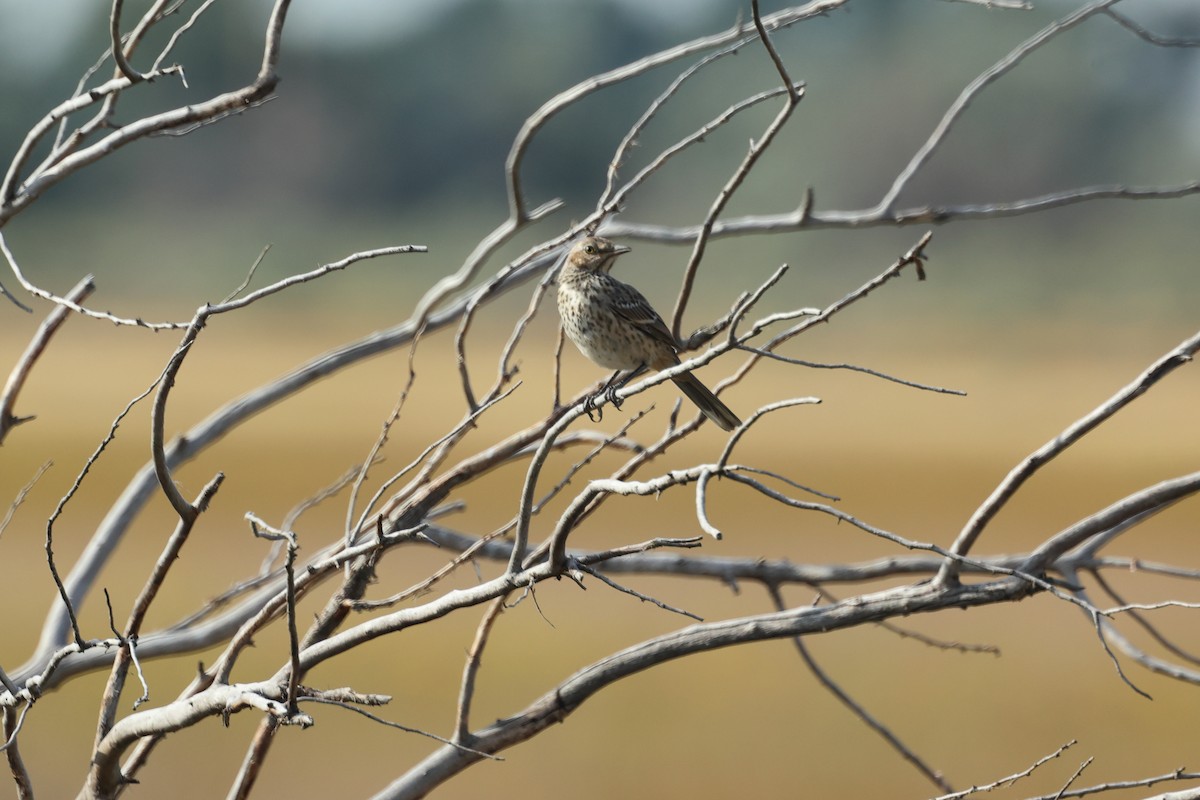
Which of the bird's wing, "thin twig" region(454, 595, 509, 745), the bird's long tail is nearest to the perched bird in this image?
the bird's wing

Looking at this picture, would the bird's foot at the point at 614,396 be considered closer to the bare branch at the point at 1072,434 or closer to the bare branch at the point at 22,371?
the bare branch at the point at 1072,434

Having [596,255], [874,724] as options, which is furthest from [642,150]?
[874,724]

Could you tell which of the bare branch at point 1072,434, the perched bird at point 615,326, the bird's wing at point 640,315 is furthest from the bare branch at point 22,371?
the bird's wing at point 640,315

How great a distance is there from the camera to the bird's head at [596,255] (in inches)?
249

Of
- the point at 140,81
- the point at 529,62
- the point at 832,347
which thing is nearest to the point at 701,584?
the point at 140,81

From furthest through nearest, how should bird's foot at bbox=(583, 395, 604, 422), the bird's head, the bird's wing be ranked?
1. the bird's head
2. the bird's wing
3. bird's foot at bbox=(583, 395, 604, 422)

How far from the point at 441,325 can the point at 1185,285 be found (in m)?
41.4

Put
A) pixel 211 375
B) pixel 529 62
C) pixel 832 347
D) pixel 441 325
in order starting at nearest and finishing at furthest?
pixel 441 325, pixel 211 375, pixel 832 347, pixel 529 62

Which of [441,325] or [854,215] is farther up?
[854,215]

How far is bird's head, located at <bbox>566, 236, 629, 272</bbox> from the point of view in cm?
632

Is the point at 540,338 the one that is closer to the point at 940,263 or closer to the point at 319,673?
the point at 940,263

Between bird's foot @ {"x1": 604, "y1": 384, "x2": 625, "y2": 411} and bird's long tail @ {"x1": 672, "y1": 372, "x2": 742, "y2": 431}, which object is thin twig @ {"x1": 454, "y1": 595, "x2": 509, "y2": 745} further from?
bird's long tail @ {"x1": 672, "y1": 372, "x2": 742, "y2": 431}

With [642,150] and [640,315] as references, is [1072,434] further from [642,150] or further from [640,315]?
[642,150]

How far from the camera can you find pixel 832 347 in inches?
1569
